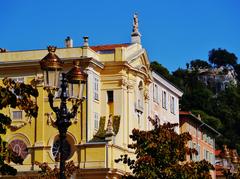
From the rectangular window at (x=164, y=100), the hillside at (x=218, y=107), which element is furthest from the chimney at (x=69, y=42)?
the hillside at (x=218, y=107)

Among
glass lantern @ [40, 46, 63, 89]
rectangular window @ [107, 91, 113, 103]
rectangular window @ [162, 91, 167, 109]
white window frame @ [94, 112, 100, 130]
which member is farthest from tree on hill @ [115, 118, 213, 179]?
rectangular window @ [162, 91, 167, 109]

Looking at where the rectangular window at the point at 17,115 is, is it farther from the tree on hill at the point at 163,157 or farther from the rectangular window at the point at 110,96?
the tree on hill at the point at 163,157

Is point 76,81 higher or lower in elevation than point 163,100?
lower

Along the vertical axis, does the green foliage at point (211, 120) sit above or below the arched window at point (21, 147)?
above

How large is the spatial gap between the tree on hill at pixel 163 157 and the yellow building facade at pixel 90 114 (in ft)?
58.5

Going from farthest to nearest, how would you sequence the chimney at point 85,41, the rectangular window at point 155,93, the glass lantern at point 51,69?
the rectangular window at point 155,93 < the chimney at point 85,41 < the glass lantern at point 51,69

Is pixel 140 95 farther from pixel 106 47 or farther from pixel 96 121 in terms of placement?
pixel 96 121

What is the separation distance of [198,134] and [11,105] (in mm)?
67235

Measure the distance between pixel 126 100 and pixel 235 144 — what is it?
247ft

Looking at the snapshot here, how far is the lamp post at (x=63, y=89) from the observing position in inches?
757

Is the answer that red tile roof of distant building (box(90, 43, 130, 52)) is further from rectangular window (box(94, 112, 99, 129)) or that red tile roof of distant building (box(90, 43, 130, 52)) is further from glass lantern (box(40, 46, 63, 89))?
glass lantern (box(40, 46, 63, 89))

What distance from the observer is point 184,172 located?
3659 centimetres

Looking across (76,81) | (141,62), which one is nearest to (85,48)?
(141,62)

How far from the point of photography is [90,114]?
57688 millimetres
